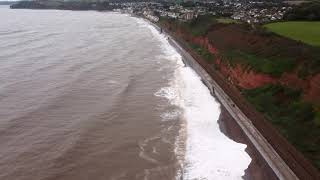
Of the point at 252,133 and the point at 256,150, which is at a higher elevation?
the point at 252,133

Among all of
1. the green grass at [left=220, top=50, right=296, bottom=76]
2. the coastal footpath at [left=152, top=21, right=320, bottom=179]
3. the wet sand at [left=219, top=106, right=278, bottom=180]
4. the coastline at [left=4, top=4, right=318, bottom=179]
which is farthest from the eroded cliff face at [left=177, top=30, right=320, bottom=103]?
the wet sand at [left=219, top=106, right=278, bottom=180]

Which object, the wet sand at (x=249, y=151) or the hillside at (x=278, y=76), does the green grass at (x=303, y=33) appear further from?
the wet sand at (x=249, y=151)

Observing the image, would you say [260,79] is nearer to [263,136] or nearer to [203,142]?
[263,136]

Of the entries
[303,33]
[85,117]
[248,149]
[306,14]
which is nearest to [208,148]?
[248,149]

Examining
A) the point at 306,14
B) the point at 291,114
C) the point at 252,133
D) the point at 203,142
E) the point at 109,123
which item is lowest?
the point at 109,123

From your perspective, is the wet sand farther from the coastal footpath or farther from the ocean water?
the ocean water

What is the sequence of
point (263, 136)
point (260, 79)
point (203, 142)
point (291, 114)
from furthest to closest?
point (260, 79) → point (291, 114) → point (203, 142) → point (263, 136)

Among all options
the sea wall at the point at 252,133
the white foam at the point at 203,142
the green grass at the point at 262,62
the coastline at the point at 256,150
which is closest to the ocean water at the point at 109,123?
the white foam at the point at 203,142
